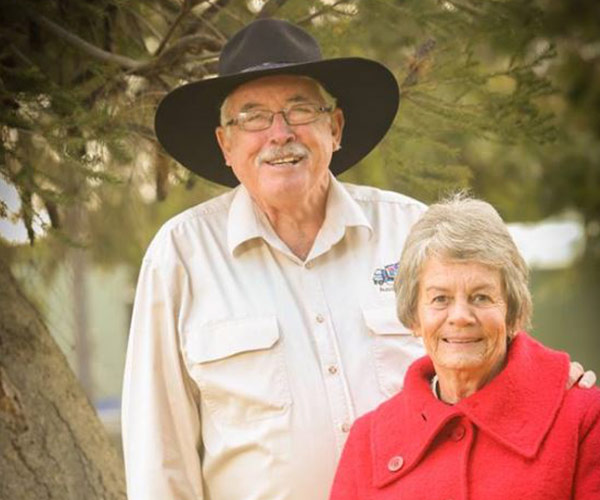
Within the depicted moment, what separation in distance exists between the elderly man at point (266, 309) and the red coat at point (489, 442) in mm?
351

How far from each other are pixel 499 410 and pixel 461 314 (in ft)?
0.81

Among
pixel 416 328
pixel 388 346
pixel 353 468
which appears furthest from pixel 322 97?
pixel 353 468

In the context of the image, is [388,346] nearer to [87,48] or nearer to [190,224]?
[190,224]

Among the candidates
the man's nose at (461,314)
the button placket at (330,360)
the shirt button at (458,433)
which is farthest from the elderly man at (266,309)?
the man's nose at (461,314)

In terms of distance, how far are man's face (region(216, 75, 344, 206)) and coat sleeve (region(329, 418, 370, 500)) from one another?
78cm

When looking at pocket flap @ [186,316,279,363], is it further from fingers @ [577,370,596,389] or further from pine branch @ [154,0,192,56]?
pine branch @ [154,0,192,56]

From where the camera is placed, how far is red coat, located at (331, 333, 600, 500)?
280cm

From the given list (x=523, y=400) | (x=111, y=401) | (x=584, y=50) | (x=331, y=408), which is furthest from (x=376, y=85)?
(x=111, y=401)

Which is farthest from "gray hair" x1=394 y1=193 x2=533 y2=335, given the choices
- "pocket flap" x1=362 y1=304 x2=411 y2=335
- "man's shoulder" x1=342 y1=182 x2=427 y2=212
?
"man's shoulder" x1=342 y1=182 x2=427 y2=212

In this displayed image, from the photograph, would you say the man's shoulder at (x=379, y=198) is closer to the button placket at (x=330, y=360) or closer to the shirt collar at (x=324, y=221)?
the shirt collar at (x=324, y=221)

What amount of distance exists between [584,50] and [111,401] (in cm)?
568

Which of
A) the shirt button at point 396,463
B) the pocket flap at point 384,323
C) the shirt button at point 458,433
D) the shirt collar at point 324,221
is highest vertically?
the shirt collar at point 324,221

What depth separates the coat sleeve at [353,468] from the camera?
309cm

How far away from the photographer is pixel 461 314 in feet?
9.51
